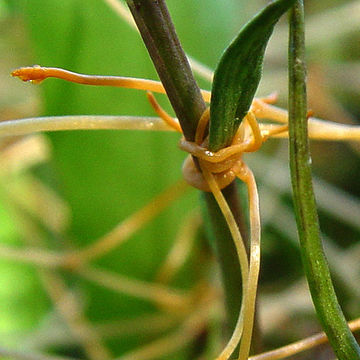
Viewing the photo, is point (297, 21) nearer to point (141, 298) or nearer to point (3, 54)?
point (141, 298)

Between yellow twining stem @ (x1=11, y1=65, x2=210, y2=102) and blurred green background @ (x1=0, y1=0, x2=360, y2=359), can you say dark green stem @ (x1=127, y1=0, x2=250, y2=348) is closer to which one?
yellow twining stem @ (x1=11, y1=65, x2=210, y2=102)

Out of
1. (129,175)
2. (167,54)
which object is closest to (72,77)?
(167,54)

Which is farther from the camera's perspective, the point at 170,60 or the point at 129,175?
the point at 129,175

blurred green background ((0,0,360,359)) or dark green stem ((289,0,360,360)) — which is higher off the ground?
dark green stem ((289,0,360,360))

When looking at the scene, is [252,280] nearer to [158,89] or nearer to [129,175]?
[158,89]

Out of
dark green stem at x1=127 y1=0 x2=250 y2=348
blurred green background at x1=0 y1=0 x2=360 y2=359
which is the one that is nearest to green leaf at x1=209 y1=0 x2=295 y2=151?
dark green stem at x1=127 y1=0 x2=250 y2=348

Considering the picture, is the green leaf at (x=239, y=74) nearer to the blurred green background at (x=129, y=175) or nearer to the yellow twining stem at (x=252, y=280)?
the yellow twining stem at (x=252, y=280)
